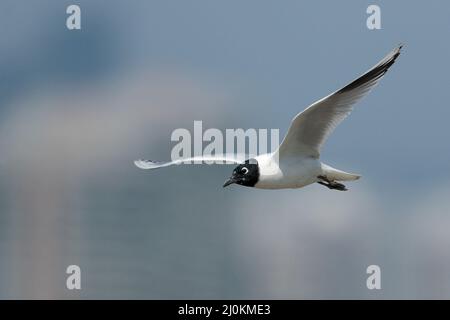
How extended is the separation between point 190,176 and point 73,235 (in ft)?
23.3

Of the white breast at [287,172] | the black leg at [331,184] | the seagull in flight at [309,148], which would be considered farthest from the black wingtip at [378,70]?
the black leg at [331,184]

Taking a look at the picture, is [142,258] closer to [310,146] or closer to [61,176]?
[61,176]

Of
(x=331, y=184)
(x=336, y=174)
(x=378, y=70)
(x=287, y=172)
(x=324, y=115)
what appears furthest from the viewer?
(x=331, y=184)

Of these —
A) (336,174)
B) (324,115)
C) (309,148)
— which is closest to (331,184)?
(336,174)

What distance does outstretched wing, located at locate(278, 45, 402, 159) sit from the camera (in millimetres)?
7004

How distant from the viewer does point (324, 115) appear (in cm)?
716

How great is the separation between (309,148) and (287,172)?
0.72 feet

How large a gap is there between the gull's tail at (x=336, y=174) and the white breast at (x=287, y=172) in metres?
0.08

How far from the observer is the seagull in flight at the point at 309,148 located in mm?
7027

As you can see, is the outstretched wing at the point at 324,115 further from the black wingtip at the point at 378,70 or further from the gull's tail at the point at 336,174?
the gull's tail at the point at 336,174

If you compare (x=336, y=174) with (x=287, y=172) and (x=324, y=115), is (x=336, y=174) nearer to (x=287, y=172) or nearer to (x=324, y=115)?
(x=287, y=172)

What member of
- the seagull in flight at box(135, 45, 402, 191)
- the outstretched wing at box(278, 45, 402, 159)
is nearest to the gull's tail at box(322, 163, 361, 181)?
the seagull in flight at box(135, 45, 402, 191)

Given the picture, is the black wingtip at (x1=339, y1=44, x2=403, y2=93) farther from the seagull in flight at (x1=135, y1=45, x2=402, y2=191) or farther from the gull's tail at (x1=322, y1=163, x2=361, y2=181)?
the gull's tail at (x1=322, y1=163, x2=361, y2=181)
